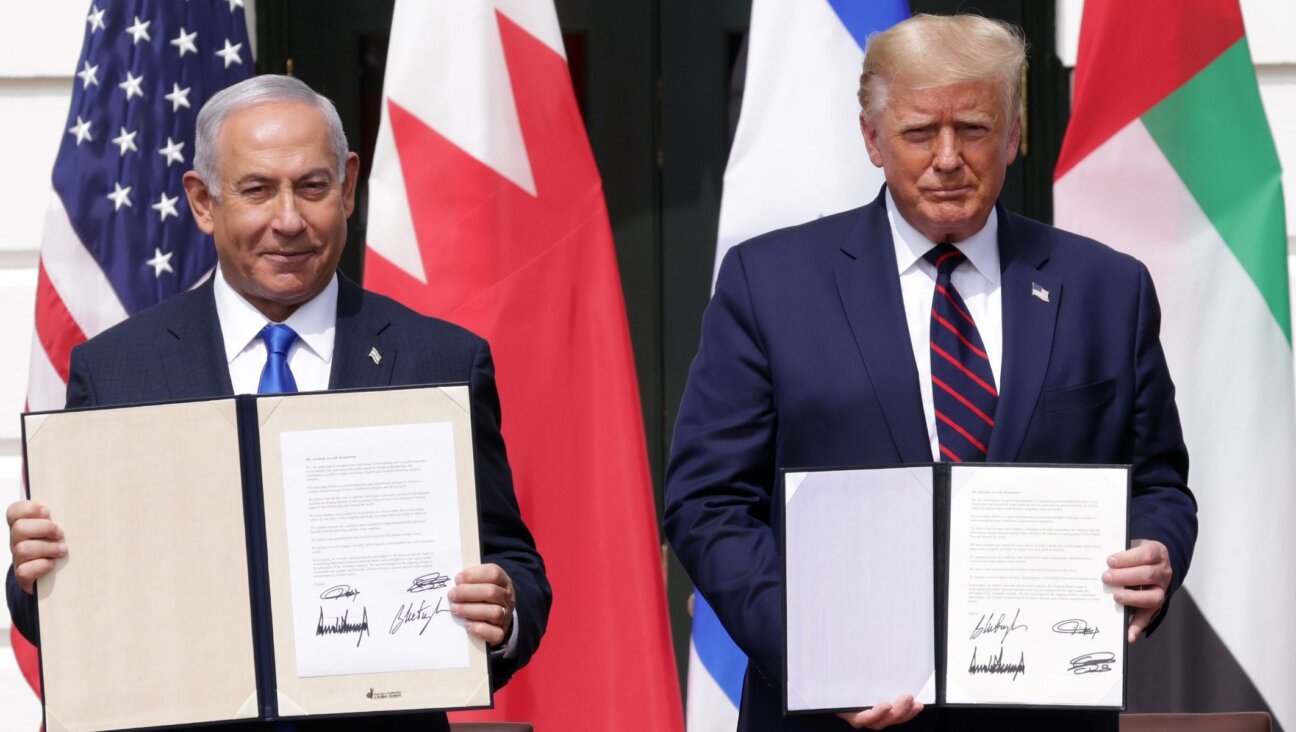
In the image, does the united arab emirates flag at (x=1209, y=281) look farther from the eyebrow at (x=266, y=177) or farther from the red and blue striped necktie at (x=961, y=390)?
the eyebrow at (x=266, y=177)

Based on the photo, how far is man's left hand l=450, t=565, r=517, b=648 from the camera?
2123 millimetres

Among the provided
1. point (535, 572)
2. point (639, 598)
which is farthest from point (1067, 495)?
point (639, 598)

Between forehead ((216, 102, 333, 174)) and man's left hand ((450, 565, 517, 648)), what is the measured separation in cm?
64

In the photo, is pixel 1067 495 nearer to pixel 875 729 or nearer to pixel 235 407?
pixel 875 729

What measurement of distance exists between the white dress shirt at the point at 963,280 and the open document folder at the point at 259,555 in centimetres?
70

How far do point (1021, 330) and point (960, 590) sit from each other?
0.42m

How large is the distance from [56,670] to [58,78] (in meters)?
2.91

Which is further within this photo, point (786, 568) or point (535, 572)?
point (535, 572)

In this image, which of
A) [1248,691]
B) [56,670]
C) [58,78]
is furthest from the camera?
[58,78]

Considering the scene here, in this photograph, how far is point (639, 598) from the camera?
3719 millimetres

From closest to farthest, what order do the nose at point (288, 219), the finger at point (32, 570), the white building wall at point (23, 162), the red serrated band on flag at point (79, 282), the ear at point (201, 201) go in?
the finger at point (32, 570), the nose at point (288, 219), the ear at point (201, 201), the red serrated band on flag at point (79, 282), the white building wall at point (23, 162)

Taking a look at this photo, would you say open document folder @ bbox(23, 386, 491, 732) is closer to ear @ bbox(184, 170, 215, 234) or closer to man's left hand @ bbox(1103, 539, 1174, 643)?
ear @ bbox(184, 170, 215, 234)

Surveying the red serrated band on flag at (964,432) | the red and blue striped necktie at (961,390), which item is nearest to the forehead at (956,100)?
the red and blue striped necktie at (961,390)

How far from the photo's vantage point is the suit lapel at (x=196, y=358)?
7.56 feet
